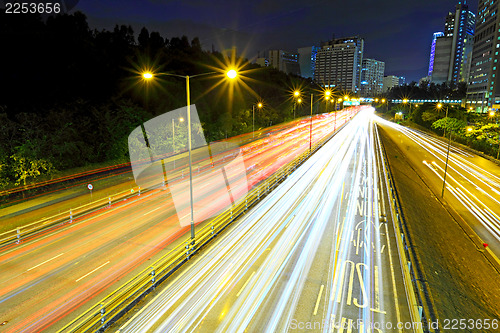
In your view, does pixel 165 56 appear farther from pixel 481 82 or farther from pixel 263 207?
pixel 481 82

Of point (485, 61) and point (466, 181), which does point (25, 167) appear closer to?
point (466, 181)

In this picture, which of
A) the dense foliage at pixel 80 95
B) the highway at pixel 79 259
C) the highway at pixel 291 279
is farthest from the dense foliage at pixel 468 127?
the dense foliage at pixel 80 95

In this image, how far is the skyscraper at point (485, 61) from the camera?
360 ft

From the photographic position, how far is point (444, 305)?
12.1 metres

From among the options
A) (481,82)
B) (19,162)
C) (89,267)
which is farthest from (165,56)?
(481,82)

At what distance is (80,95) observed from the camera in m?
44.7

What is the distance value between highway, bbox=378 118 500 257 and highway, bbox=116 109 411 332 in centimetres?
1224

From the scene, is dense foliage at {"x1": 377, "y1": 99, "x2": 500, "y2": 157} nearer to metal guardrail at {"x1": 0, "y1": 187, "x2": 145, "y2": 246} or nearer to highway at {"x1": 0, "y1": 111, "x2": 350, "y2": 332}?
highway at {"x1": 0, "y1": 111, "x2": 350, "y2": 332}

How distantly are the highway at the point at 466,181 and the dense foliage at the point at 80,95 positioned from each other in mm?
33813

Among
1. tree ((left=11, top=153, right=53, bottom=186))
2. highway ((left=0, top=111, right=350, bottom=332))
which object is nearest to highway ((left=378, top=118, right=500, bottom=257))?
highway ((left=0, top=111, right=350, bottom=332))

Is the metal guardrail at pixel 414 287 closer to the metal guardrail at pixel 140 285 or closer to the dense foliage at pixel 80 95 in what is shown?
the metal guardrail at pixel 140 285

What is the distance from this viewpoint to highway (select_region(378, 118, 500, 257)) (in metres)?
25.6

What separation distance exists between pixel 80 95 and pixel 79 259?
128 feet

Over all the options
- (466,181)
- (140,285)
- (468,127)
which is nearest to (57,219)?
(140,285)
